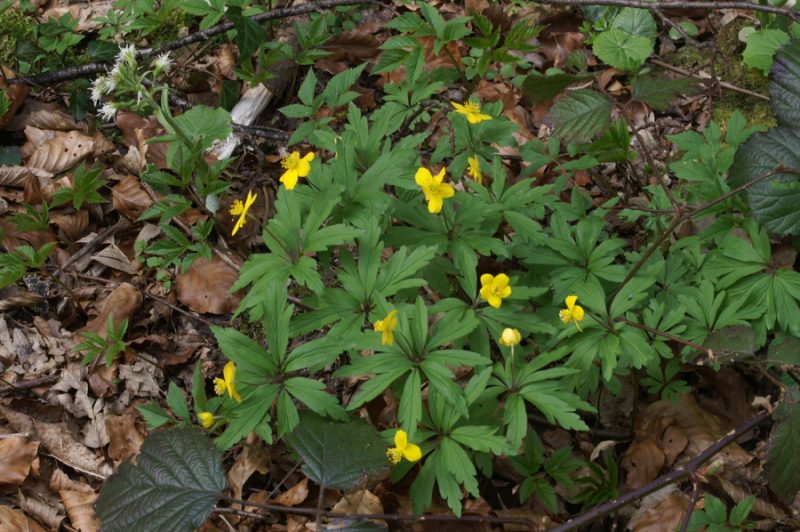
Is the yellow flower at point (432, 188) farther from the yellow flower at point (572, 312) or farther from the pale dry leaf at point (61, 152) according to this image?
the pale dry leaf at point (61, 152)

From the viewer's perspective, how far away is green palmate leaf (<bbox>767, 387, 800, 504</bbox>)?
2123mm

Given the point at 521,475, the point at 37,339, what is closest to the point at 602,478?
the point at 521,475

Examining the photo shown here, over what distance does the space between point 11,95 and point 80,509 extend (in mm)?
2266

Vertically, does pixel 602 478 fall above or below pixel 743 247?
below

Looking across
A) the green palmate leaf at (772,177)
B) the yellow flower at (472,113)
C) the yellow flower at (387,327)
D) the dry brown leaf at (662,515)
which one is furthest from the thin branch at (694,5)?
the yellow flower at (387,327)

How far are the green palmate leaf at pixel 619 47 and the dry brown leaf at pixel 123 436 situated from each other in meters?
2.97

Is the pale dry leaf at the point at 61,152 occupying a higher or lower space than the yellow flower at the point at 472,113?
lower

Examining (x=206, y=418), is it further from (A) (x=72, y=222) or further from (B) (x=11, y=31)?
(B) (x=11, y=31)

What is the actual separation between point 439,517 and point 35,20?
12.8 ft

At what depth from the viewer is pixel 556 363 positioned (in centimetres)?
263

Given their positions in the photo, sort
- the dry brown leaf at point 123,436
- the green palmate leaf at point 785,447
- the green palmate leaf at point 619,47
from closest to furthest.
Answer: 1. the green palmate leaf at point 785,447
2. the dry brown leaf at point 123,436
3. the green palmate leaf at point 619,47

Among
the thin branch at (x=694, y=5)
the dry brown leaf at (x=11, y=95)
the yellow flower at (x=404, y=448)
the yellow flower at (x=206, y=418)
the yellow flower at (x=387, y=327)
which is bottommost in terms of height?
the yellow flower at (x=206, y=418)

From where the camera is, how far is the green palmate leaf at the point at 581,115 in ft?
8.56

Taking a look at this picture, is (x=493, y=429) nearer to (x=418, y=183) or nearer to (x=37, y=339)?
(x=418, y=183)
